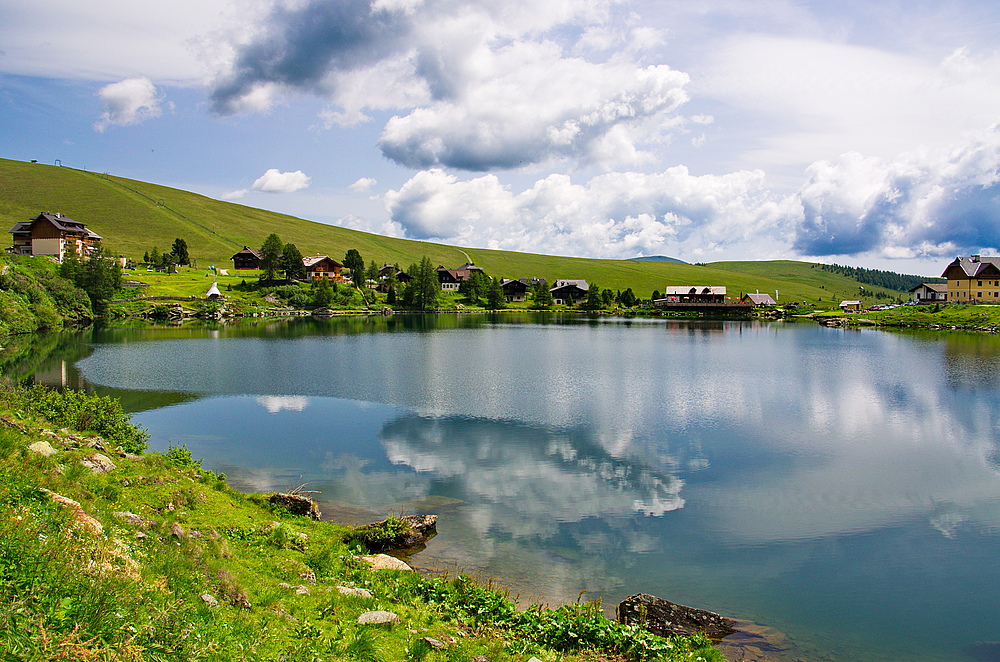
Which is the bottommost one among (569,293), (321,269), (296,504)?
(296,504)

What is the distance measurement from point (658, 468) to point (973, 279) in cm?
15119

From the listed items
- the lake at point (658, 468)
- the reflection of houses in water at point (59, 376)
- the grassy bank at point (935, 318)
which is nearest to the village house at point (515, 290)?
the grassy bank at point (935, 318)

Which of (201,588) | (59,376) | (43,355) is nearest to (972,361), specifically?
(201,588)

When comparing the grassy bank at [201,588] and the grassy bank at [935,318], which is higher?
the grassy bank at [935,318]

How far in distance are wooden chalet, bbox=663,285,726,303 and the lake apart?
121476 millimetres

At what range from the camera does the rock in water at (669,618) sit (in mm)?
11797

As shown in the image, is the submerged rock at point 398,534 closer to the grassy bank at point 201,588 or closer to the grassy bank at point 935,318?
the grassy bank at point 201,588

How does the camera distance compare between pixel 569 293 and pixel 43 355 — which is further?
pixel 569 293

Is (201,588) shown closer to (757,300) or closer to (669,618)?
(669,618)

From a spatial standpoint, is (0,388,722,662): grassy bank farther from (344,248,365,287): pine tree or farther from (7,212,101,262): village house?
(344,248,365,287): pine tree

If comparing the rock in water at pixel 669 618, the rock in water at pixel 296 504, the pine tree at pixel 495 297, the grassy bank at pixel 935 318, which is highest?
the pine tree at pixel 495 297

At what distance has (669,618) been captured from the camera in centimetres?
1212

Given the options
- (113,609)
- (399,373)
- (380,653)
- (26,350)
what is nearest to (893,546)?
(380,653)

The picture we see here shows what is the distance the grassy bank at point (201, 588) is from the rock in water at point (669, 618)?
0.65m
